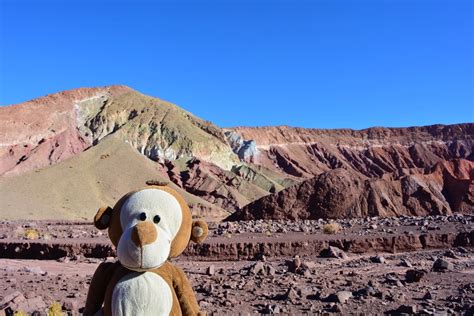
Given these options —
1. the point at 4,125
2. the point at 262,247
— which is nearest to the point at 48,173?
the point at 4,125

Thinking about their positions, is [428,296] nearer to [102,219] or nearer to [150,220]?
[150,220]

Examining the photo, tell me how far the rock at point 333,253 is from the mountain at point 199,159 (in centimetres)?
1070

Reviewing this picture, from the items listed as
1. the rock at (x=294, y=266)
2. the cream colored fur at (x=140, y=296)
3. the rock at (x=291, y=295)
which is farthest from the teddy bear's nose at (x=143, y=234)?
the rock at (x=294, y=266)

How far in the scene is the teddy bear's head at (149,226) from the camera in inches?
163

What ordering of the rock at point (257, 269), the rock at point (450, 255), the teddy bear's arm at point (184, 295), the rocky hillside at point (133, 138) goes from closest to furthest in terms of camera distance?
the teddy bear's arm at point (184, 295) → the rock at point (257, 269) → the rock at point (450, 255) → the rocky hillside at point (133, 138)

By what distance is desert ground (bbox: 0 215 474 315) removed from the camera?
763 cm

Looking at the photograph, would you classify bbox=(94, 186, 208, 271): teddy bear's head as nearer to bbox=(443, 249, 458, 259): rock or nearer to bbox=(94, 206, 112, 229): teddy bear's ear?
bbox=(94, 206, 112, 229): teddy bear's ear

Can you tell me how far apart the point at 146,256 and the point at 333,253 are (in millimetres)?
12131

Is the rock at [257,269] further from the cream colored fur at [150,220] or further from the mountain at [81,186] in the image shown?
the mountain at [81,186]

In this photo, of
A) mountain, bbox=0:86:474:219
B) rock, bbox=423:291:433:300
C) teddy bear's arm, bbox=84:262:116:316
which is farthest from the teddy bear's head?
mountain, bbox=0:86:474:219

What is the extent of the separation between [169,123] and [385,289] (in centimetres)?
6992

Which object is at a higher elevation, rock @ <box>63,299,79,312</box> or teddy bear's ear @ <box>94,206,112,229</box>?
teddy bear's ear @ <box>94,206,112,229</box>

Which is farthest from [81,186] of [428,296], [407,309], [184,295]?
[184,295]

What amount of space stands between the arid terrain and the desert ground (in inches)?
1.7
